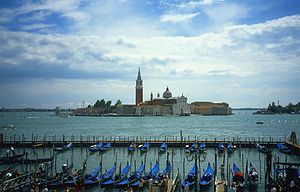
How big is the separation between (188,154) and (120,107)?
114170 mm

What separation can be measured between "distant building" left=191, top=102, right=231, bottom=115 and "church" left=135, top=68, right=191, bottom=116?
12.7 meters

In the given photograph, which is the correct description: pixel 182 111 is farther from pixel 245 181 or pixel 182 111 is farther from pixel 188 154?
pixel 245 181

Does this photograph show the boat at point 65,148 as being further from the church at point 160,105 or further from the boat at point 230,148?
the church at point 160,105

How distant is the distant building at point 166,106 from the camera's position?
130 m

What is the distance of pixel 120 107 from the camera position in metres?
145

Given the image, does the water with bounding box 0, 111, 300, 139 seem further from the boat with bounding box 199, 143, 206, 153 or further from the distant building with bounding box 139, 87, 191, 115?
the distant building with bounding box 139, 87, 191, 115

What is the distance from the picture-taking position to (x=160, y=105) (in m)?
133

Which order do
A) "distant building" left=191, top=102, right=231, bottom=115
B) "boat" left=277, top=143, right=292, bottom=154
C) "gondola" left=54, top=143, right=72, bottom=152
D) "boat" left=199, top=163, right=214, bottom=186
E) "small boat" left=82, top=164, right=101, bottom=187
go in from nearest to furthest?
"small boat" left=82, top=164, right=101, bottom=187
"boat" left=199, top=163, right=214, bottom=186
"boat" left=277, top=143, right=292, bottom=154
"gondola" left=54, top=143, right=72, bottom=152
"distant building" left=191, top=102, right=231, bottom=115

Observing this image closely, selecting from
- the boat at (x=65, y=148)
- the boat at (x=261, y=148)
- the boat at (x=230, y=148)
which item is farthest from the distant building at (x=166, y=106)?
the boat at (x=261, y=148)

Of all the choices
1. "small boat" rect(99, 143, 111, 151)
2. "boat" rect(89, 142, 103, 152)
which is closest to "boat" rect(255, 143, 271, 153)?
"small boat" rect(99, 143, 111, 151)

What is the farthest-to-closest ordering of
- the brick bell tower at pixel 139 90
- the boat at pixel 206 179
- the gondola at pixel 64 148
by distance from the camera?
the brick bell tower at pixel 139 90 → the gondola at pixel 64 148 → the boat at pixel 206 179

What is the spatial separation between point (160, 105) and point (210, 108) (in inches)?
891

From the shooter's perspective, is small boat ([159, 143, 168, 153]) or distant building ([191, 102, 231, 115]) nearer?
small boat ([159, 143, 168, 153])

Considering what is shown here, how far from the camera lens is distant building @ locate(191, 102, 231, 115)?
5689 inches
